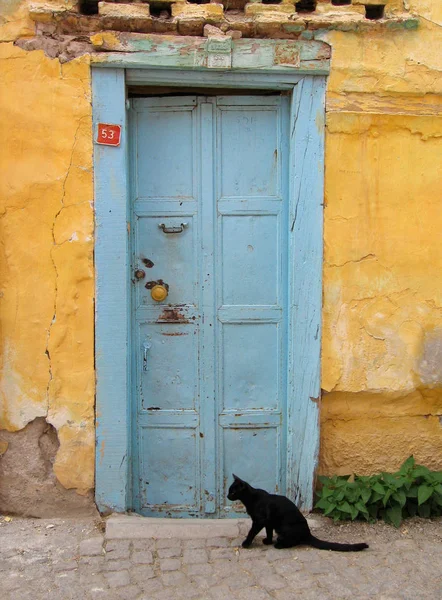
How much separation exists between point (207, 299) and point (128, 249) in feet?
1.76

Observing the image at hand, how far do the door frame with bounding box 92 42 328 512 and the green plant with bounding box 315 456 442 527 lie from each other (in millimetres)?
181

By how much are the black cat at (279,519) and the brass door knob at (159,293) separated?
3.65 feet

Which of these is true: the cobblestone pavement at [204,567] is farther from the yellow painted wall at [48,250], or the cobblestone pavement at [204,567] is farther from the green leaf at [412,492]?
the yellow painted wall at [48,250]

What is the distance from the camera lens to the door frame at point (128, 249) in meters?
3.60

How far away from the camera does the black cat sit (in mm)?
3311

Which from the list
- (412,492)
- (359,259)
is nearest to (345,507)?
(412,492)

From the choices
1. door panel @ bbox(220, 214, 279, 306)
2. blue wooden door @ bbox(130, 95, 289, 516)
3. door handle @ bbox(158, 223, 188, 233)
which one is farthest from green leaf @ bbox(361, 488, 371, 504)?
door handle @ bbox(158, 223, 188, 233)

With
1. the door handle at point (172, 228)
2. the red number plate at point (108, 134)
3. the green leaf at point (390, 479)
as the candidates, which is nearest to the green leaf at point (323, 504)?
the green leaf at point (390, 479)

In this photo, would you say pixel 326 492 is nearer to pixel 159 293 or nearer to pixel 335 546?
pixel 335 546

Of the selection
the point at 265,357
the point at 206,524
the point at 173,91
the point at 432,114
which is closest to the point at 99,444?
the point at 206,524

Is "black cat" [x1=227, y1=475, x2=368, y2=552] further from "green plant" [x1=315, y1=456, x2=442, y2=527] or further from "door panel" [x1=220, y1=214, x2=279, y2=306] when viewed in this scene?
"door panel" [x1=220, y1=214, x2=279, y2=306]

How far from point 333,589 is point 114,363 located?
1.60m

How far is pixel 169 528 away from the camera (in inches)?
141

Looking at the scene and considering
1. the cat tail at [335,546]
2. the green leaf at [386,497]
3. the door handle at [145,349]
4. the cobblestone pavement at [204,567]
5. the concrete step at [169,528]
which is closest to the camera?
the cobblestone pavement at [204,567]
